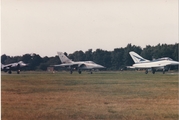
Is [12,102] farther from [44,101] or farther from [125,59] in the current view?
[125,59]

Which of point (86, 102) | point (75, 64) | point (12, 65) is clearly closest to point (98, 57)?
point (75, 64)

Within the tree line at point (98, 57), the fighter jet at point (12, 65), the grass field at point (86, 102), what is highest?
the tree line at point (98, 57)

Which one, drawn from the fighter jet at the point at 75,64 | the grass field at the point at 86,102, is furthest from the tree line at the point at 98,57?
the grass field at the point at 86,102

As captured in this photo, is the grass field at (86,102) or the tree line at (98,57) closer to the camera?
the grass field at (86,102)

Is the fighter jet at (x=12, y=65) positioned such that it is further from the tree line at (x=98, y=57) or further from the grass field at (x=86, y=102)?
the grass field at (x=86, y=102)

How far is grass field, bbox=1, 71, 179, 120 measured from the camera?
671cm

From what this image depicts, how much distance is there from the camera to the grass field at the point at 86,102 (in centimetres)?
671

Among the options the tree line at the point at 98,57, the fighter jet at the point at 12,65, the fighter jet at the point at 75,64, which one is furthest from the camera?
the fighter jet at the point at 75,64

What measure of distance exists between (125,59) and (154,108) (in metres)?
5.51

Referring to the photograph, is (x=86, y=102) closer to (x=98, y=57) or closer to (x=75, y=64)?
(x=98, y=57)

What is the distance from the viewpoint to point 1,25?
8.53 meters

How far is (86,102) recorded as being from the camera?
7.73 meters

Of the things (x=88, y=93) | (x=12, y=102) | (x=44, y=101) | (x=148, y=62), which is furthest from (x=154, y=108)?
(x=148, y=62)

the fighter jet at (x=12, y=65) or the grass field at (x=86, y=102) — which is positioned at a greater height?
the fighter jet at (x=12, y=65)
